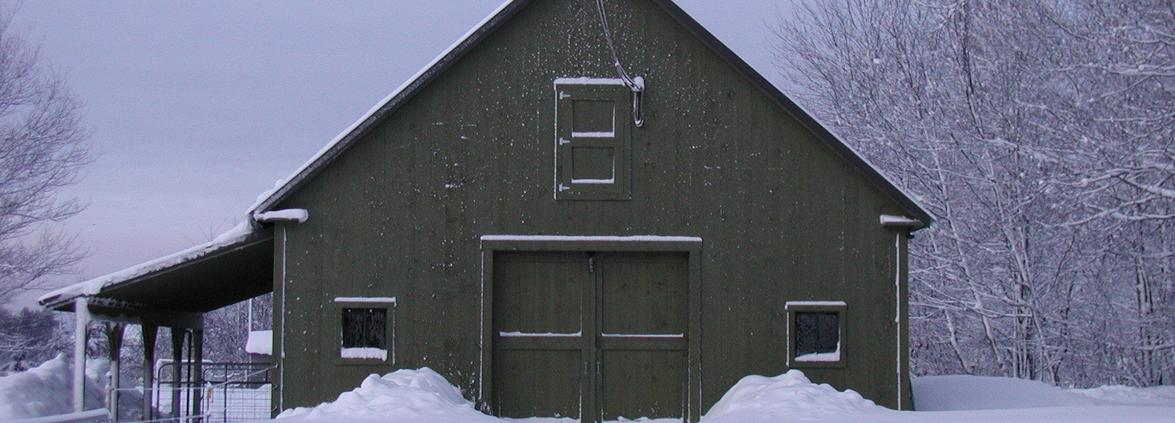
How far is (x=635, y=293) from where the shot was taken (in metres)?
14.8

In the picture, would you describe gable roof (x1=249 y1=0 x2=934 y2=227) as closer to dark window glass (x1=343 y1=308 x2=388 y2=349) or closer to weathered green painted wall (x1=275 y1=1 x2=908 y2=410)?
weathered green painted wall (x1=275 y1=1 x2=908 y2=410)

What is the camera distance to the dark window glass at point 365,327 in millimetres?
14500

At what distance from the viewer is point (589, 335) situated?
14.7 meters

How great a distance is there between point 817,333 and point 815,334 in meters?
0.03

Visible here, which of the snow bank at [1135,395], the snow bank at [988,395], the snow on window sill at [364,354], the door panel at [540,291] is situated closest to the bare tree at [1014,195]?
the snow bank at [1135,395]

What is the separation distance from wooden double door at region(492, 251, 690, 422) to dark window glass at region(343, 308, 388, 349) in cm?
129

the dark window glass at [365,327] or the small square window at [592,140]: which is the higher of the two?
the small square window at [592,140]

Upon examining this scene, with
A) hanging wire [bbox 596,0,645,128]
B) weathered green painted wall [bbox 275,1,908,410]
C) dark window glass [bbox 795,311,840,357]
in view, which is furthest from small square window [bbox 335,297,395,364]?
dark window glass [bbox 795,311,840,357]

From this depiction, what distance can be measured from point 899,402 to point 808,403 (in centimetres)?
206

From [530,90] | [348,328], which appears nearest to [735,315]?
[530,90]

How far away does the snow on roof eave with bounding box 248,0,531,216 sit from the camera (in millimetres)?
14336

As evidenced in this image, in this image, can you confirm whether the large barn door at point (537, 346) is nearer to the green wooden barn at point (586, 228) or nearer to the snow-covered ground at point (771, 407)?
the green wooden barn at point (586, 228)

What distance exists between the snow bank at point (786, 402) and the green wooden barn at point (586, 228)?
0.36 m

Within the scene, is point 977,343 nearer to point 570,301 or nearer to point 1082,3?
point 1082,3
